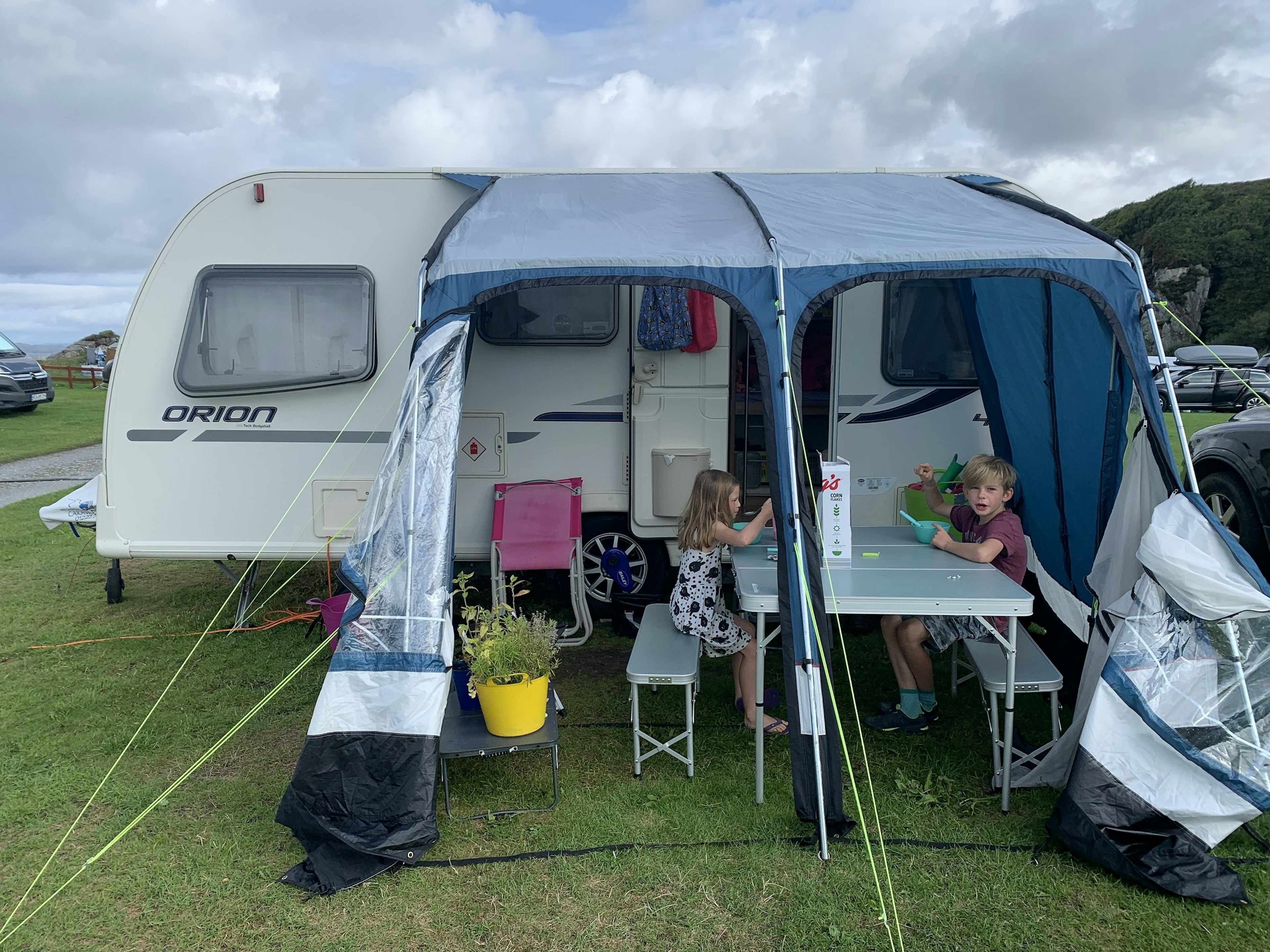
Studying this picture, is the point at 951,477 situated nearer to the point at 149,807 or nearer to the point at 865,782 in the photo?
the point at 865,782

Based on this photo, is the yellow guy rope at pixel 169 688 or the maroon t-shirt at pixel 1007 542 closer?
the yellow guy rope at pixel 169 688

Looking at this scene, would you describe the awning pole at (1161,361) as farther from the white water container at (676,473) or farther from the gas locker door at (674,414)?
the white water container at (676,473)

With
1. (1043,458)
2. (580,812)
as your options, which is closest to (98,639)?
(580,812)

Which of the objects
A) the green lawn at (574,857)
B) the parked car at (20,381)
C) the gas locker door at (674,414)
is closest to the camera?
the green lawn at (574,857)

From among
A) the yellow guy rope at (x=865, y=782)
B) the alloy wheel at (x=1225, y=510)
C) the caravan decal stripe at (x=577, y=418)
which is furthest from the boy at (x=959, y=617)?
the alloy wheel at (x=1225, y=510)

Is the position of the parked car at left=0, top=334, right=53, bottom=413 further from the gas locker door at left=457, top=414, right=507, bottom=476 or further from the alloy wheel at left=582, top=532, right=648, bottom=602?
the alloy wheel at left=582, top=532, right=648, bottom=602

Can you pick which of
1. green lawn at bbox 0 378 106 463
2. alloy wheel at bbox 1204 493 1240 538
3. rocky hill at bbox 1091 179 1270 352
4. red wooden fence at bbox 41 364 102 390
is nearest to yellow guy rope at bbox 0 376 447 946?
alloy wheel at bbox 1204 493 1240 538

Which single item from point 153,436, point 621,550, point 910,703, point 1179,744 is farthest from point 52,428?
point 1179,744

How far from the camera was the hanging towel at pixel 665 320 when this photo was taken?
15.4 feet

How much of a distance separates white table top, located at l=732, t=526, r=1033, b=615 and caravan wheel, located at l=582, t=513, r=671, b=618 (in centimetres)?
133

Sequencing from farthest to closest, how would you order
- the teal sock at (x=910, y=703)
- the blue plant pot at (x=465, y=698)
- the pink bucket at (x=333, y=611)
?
the pink bucket at (x=333, y=611) < the teal sock at (x=910, y=703) < the blue plant pot at (x=465, y=698)

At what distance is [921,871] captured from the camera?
2879mm

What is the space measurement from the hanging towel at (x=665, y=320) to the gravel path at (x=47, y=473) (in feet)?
21.5

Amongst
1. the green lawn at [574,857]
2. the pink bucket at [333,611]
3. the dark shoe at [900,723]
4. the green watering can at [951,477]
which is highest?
the green watering can at [951,477]
